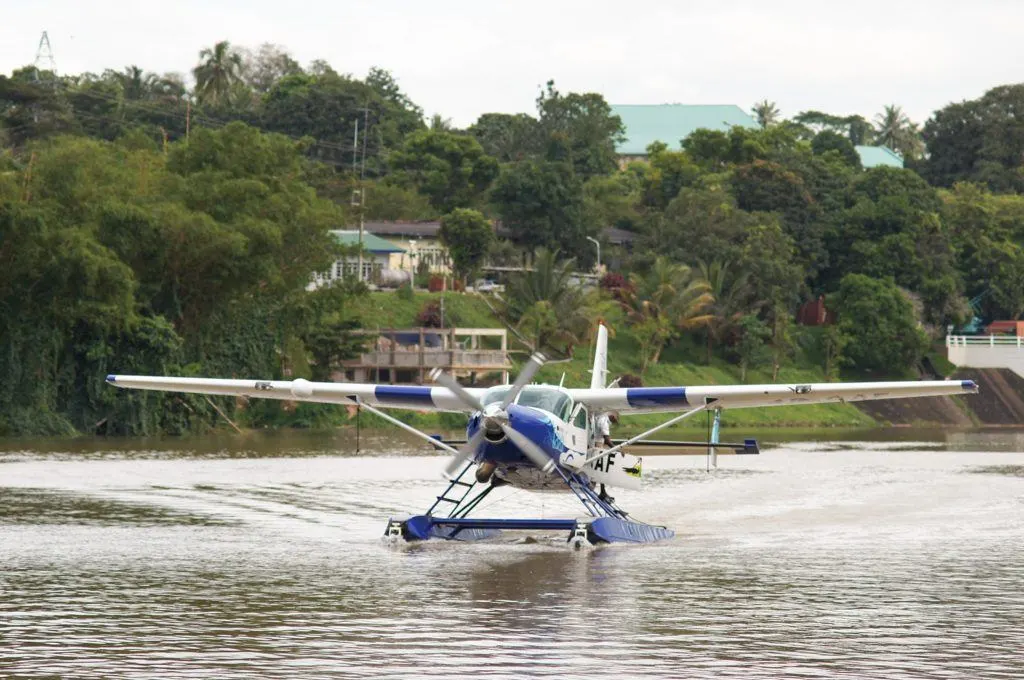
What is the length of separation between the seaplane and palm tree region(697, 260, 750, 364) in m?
45.0

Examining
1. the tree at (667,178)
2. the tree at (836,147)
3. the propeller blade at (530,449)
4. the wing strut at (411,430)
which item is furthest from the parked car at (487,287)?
the propeller blade at (530,449)

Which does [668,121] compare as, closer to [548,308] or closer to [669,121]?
[669,121]

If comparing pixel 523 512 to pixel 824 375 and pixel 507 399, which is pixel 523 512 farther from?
pixel 824 375

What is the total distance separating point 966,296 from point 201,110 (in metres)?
43.1

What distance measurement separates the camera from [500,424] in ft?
55.1

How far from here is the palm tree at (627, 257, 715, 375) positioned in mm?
63969

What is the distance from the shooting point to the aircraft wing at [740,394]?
18.9m

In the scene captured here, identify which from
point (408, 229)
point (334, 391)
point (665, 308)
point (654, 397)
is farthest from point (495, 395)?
point (408, 229)

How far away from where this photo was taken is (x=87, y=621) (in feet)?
39.0

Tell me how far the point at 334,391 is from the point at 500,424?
407 cm

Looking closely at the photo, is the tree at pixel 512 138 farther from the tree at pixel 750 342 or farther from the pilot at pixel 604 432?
the pilot at pixel 604 432

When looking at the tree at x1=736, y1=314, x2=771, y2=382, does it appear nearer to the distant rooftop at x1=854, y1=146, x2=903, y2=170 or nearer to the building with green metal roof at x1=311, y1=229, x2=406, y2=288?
the building with green metal roof at x1=311, y1=229, x2=406, y2=288

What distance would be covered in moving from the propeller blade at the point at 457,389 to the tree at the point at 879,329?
5169 centimetres

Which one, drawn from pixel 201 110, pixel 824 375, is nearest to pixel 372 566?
pixel 824 375
